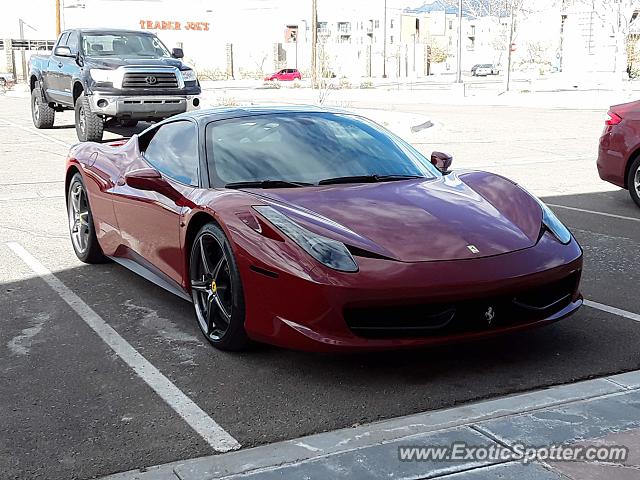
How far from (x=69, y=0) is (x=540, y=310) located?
76188mm

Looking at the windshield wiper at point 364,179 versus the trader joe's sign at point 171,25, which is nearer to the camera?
the windshield wiper at point 364,179

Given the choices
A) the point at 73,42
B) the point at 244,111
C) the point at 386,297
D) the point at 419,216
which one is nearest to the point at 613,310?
the point at 419,216

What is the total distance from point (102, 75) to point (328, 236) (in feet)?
41.4

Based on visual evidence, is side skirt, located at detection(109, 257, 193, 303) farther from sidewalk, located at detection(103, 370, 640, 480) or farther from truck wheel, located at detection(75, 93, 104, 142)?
truck wheel, located at detection(75, 93, 104, 142)

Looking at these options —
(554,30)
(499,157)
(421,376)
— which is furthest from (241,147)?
(554,30)

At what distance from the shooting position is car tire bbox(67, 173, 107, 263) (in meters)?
6.88

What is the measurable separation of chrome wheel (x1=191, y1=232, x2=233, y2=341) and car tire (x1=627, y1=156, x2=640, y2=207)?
19.5 ft

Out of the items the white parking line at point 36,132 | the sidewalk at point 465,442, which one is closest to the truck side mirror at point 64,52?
the white parking line at point 36,132

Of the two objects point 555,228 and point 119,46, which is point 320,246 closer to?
point 555,228

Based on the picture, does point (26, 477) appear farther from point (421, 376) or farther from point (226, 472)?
point (421, 376)

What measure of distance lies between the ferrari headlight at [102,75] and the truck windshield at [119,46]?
3.07 feet

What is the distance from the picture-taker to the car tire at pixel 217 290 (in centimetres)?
462

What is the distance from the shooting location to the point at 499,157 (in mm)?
14398

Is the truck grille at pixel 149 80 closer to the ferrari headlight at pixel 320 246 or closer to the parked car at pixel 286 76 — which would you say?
the ferrari headlight at pixel 320 246
